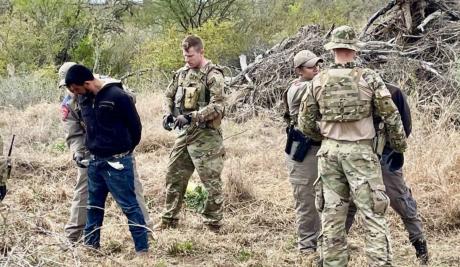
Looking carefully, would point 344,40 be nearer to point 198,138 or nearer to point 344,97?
point 344,97

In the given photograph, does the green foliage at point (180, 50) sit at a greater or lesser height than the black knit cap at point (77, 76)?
lesser

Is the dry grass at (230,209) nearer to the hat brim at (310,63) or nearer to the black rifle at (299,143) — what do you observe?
the black rifle at (299,143)

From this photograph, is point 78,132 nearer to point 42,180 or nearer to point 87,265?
point 87,265

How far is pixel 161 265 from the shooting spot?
15.8 feet

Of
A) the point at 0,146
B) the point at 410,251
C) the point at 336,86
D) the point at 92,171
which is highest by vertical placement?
the point at 336,86

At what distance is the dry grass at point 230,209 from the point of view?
3895 millimetres

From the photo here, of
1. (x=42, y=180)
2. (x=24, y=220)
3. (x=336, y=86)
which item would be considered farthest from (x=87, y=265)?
(x=42, y=180)

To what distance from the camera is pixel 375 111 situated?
4129 mm

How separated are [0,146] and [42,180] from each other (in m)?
3.06

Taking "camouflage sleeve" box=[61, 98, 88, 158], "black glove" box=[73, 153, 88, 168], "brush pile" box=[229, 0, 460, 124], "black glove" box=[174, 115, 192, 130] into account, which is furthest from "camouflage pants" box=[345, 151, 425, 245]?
"brush pile" box=[229, 0, 460, 124]

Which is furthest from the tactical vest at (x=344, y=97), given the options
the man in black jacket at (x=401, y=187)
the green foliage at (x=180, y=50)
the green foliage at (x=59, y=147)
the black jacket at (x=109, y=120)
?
the green foliage at (x=180, y=50)

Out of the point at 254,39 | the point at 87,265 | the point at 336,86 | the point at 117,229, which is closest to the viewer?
the point at 336,86

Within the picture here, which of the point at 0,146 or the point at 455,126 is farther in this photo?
the point at 455,126

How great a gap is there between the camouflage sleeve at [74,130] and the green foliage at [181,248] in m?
1.09
